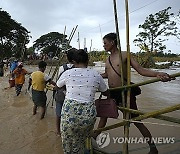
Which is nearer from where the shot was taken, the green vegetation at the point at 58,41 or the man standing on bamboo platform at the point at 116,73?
the man standing on bamboo platform at the point at 116,73

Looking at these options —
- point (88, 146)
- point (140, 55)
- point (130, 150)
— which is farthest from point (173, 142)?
point (140, 55)

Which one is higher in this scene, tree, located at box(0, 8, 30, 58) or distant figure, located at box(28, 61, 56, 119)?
tree, located at box(0, 8, 30, 58)

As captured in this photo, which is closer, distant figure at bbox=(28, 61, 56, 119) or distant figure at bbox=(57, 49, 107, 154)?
distant figure at bbox=(57, 49, 107, 154)

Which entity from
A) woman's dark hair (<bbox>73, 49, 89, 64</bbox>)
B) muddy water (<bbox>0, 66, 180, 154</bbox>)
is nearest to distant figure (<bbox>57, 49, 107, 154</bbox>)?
woman's dark hair (<bbox>73, 49, 89, 64</bbox>)

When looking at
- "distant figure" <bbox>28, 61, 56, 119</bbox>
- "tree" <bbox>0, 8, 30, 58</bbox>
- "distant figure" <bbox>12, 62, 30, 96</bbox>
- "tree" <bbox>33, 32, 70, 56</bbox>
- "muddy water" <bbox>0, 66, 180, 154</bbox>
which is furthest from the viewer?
"tree" <bbox>33, 32, 70, 56</bbox>

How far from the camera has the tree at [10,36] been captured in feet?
107

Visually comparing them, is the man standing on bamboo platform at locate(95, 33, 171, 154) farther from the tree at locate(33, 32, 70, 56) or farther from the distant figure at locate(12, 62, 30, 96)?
the tree at locate(33, 32, 70, 56)

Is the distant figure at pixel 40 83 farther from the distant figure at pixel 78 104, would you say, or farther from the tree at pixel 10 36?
the tree at pixel 10 36

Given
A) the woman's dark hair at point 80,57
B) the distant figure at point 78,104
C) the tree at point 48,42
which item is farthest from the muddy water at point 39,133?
the tree at point 48,42

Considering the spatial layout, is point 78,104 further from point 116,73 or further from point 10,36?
point 10,36

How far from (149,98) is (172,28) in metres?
21.6

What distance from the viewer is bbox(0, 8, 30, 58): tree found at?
32.6 metres

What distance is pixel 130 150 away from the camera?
3.15 meters

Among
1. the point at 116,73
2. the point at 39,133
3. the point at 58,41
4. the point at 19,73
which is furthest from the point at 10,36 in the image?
the point at 116,73
